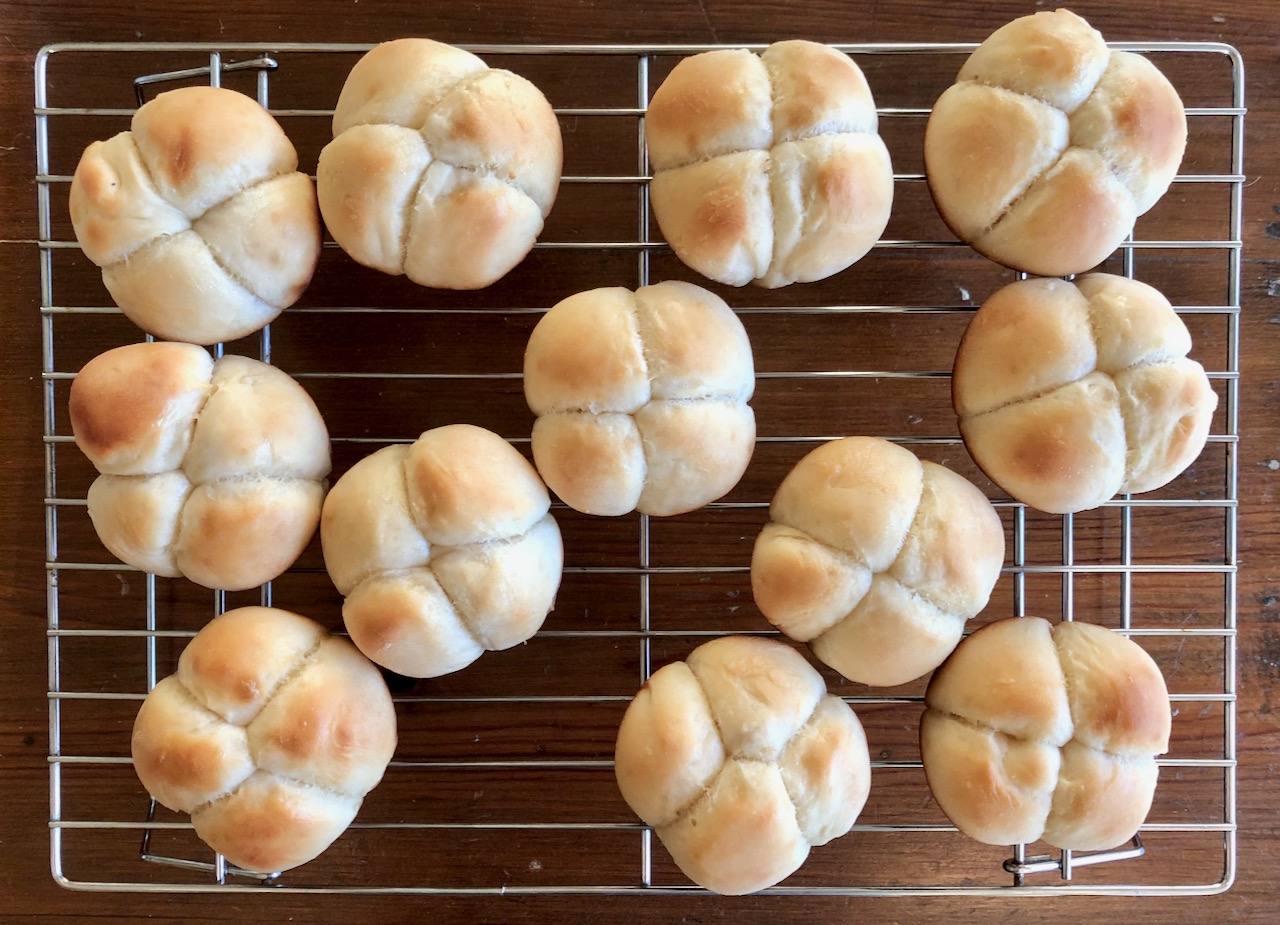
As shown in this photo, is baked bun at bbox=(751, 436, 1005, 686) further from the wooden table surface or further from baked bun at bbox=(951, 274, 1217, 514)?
the wooden table surface

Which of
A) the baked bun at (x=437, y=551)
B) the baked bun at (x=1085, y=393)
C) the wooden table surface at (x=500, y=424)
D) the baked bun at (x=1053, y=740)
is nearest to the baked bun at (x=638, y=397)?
the baked bun at (x=437, y=551)

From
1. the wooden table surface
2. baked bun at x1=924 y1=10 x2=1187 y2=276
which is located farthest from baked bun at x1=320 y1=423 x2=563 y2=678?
baked bun at x1=924 y1=10 x2=1187 y2=276

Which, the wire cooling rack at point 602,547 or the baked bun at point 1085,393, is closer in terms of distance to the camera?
the baked bun at point 1085,393

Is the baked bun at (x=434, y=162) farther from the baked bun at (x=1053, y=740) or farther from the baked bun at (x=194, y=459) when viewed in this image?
the baked bun at (x=1053, y=740)

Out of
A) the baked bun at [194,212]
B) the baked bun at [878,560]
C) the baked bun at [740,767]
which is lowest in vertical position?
the baked bun at [740,767]

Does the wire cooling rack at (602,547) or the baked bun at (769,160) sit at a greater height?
the baked bun at (769,160)

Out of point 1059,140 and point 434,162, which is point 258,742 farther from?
point 1059,140
